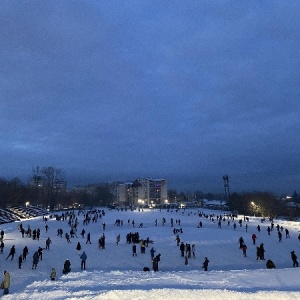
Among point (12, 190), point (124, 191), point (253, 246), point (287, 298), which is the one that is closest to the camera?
point (287, 298)

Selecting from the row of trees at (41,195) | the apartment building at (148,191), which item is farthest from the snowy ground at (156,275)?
the apartment building at (148,191)

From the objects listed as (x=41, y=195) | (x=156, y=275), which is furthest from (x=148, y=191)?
(x=156, y=275)

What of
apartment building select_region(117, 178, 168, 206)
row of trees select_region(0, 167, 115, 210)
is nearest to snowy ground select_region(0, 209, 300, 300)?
row of trees select_region(0, 167, 115, 210)

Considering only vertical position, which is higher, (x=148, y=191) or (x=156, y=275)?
(x=148, y=191)

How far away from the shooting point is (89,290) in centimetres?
1278

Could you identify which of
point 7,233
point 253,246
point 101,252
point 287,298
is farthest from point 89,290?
point 7,233

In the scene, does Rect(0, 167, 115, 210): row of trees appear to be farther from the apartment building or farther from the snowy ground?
the snowy ground

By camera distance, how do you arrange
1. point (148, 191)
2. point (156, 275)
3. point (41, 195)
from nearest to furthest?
point (156, 275) → point (41, 195) → point (148, 191)

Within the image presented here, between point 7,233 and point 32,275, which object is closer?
point 32,275

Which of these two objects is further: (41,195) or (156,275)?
(41,195)

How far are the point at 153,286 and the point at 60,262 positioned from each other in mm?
9722

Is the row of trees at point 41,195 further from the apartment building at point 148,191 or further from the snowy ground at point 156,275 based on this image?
the snowy ground at point 156,275

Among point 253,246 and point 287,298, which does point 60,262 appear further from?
point 253,246

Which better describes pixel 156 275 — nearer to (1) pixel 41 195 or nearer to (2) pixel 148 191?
(1) pixel 41 195
